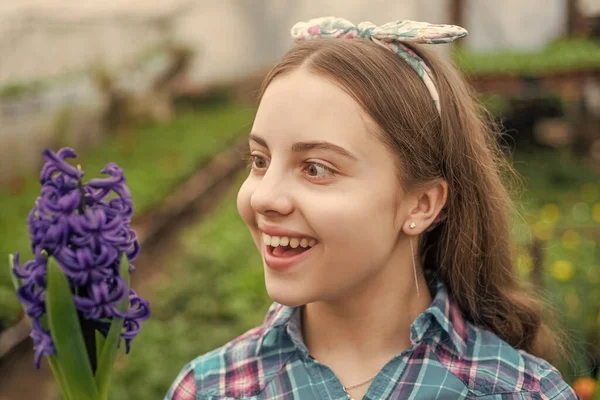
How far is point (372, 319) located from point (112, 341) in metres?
0.59

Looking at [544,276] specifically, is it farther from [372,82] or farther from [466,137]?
[372,82]

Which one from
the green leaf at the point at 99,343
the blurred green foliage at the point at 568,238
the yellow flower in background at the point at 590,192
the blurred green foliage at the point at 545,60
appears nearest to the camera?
the green leaf at the point at 99,343

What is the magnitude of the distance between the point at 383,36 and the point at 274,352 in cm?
70

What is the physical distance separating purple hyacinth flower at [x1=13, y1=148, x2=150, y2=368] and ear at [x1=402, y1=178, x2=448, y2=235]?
1.98ft

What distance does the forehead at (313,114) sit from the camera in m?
1.46

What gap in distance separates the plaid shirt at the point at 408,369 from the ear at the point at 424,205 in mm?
174

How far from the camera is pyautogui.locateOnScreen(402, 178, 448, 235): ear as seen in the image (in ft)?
5.22

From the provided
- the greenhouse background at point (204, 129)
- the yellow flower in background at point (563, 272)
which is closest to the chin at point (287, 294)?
the greenhouse background at point (204, 129)

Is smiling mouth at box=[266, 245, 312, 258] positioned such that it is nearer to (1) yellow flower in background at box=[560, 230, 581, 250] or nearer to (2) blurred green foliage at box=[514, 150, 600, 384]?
(2) blurred green foliage at box=[514, 150, 600, 384]

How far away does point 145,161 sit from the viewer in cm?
917

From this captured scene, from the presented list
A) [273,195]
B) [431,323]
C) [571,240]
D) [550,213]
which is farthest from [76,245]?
[550,213]

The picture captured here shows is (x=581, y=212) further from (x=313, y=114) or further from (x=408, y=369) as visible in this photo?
(x=313, y=114)

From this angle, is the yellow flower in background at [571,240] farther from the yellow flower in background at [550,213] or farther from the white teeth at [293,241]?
the white teeth at [293,241]

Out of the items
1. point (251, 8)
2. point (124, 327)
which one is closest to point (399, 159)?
point (124, 327)
